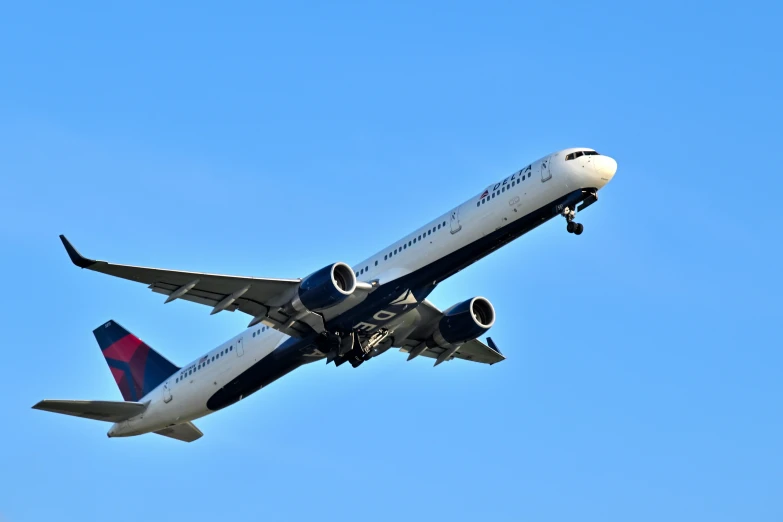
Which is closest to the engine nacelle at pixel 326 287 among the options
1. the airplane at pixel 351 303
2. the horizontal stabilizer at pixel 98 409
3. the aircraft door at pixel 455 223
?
the airplane at pixel 351 303

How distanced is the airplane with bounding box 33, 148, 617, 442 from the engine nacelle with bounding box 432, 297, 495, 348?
53mm

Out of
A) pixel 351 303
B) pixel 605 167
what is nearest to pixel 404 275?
pixel 351 303

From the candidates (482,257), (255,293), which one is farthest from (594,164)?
(255,293)

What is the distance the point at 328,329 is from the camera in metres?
48.0

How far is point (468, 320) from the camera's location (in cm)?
5172

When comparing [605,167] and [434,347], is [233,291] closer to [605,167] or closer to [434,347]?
[434,347]

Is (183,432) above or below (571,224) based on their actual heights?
below

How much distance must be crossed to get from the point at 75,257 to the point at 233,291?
23.7ft

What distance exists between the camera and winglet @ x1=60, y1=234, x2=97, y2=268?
40438mm

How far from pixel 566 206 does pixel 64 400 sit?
73.9 ft

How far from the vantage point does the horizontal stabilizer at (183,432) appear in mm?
54909

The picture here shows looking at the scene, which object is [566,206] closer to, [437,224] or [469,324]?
[437,224]

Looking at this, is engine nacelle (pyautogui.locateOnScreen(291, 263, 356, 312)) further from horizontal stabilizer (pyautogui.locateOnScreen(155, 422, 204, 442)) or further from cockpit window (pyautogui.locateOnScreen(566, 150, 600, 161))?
horizontal stabilizer (pyautogui.locateOnScreen(155, 422, 204, 442))

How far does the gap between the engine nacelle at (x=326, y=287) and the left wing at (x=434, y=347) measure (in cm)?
590
